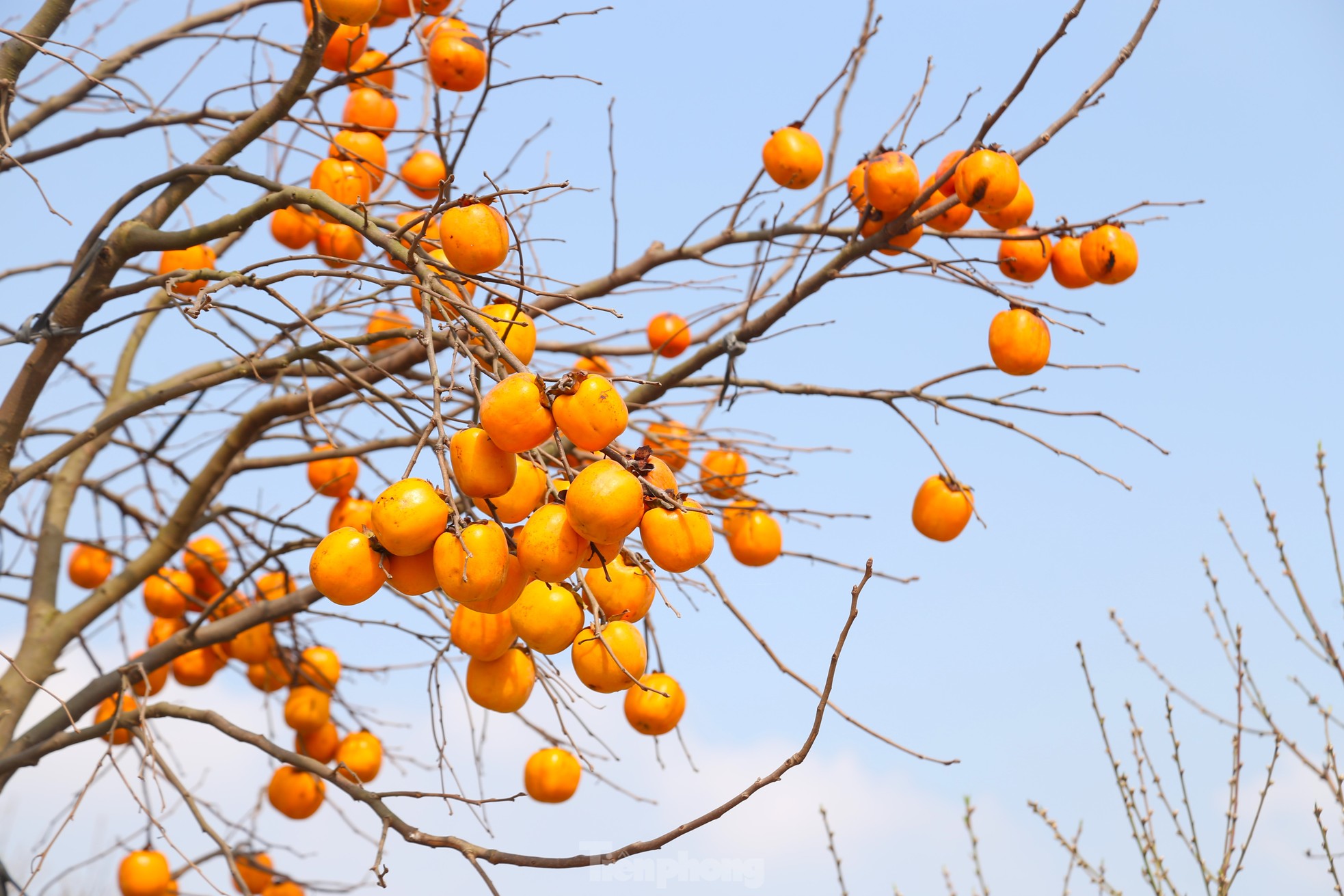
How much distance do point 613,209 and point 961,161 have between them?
114cm

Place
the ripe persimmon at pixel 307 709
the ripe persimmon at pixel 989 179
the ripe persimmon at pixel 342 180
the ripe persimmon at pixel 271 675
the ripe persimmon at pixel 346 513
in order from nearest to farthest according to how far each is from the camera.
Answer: the ripe persimmon at pixel 989 179, the ripe persimmon at pixel 346 513, the ripe persimmon at pixel 342 180, the ripe persimmon at pixel 307 709, the ripe persimmon at pixel 271 675

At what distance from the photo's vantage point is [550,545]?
5.38ft

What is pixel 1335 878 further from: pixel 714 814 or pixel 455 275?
pixel 455 275

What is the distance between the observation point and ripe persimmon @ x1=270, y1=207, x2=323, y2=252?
3.41 m

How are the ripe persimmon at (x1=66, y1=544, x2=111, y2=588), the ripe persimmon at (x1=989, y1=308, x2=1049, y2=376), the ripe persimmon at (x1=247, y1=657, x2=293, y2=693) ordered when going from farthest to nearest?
the ripe persimmon at (x1=66, y1=544, x2=111, y2=588)
the ripe persimmon at (x1=247, y1=657, x2=293, y2=693)
the ripe persimmon at (x1=989, y1=308, x2=1049, y2=376)

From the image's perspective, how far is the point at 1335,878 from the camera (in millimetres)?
2730

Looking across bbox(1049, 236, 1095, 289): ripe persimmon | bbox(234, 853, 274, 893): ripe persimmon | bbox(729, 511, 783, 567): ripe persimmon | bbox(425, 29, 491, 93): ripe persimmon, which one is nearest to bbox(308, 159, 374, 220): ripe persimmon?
bbox(425, 29, 491, 93): ripe persimmon

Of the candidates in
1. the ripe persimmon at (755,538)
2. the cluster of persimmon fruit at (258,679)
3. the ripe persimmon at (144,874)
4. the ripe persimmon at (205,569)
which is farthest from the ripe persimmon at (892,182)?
the ripe persimmon at (144,874)

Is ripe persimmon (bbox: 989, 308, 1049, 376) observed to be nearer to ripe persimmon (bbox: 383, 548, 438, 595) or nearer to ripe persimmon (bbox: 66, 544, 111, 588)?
ripe persimmon (bbox: 383, 548, 438, 595)

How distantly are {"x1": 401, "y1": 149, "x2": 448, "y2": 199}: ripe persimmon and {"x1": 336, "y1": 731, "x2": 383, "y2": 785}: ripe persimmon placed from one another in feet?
5.82

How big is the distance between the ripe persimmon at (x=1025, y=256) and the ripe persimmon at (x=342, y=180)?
Result: 1859 mm

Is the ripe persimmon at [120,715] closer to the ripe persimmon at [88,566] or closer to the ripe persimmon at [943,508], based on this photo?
the ripe persimmon at [88,566]

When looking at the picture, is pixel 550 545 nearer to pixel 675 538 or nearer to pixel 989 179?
pixel 675 538

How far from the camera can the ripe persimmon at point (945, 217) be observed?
120 inches
